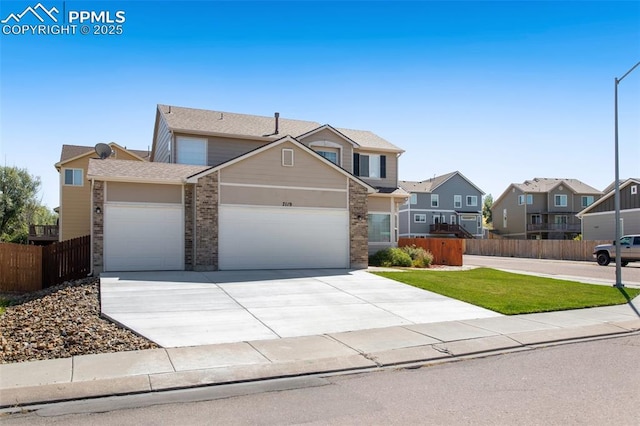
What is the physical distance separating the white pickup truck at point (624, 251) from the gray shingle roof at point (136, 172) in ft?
88.6

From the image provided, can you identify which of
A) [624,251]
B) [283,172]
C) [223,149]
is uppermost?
[223,149]

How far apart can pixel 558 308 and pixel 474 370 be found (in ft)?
23.0

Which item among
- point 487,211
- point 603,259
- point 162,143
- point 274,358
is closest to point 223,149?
point 162,143

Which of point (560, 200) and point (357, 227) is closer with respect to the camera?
point (357, 227)

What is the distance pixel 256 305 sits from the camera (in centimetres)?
1291

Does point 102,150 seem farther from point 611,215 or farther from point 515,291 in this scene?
point 611,215

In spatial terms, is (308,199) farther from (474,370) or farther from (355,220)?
(474,370)

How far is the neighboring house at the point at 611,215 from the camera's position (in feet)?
130

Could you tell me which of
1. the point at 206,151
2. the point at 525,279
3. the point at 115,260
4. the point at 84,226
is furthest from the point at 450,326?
the point at 84,226

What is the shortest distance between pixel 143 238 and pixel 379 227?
1235 centimetres

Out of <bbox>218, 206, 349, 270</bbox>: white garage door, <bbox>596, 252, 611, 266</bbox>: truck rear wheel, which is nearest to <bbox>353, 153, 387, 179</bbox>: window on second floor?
<bbox>218, 206, 349, 270</bbox>: white garage door

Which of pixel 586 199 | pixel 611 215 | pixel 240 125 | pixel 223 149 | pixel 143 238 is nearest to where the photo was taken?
pixel 143 238

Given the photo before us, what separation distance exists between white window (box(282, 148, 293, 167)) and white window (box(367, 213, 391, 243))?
681 centimetres

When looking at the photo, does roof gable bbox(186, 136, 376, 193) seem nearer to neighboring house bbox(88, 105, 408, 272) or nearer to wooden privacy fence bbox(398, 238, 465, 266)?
neighboring house bbox(88, 105, 408, 272)
